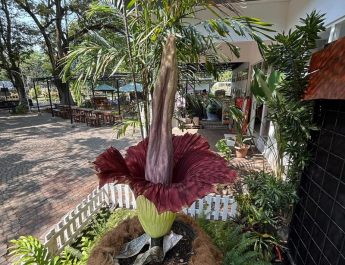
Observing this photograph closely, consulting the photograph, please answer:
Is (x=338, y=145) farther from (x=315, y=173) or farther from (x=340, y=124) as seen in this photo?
(x=315, y=173)

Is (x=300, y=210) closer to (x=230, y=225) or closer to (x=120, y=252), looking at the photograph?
(x=230, y=225)

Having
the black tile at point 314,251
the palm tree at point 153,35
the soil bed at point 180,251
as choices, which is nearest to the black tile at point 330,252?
the black tile at point 314,251

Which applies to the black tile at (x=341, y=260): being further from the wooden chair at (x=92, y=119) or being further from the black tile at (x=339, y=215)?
the wooden chair at (x=92, y=119)

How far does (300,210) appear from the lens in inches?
103

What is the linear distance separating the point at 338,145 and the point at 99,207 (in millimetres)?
3448

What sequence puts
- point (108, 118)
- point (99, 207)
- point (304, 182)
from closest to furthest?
point (304, 182) < point (99, 207) < point (108, 118)

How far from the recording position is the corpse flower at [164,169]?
0.95m

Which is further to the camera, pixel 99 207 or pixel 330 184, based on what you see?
pixel 99 207

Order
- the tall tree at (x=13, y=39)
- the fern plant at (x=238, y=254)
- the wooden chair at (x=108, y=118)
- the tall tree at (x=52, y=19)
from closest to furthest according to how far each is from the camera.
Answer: the fern plant at (x=238, y=254), the wooden chair at (x=108, y=118), the tall tree at (x=52, y=19), the tall tree at (x=13, y=39)

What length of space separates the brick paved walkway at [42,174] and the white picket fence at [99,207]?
64 cm

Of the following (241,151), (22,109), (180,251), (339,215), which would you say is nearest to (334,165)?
(339,215)

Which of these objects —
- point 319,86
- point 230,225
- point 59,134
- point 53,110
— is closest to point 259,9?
point 319,86

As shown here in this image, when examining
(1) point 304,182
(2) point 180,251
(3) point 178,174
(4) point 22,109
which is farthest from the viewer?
(4) point 22,109

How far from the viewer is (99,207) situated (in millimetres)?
3850
